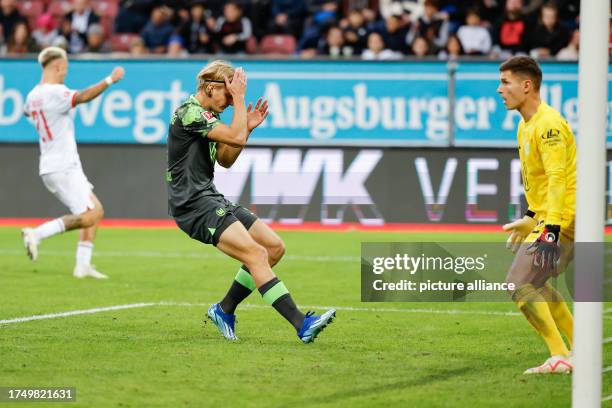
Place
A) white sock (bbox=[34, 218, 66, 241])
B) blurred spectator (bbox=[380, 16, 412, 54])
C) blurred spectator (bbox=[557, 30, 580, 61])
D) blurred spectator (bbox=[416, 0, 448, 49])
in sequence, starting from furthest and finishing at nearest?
blurred spectator (bbox=[380, 16, 412, 54]), blurred spectator (bbox=[416, 0, 448, 49]), blurred spectator (bbox=[557, 30, 580, 61]), white sock (bbox=[34, 218, 66, 241])

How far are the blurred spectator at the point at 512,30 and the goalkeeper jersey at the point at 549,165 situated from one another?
12.4 m

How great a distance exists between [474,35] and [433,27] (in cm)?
76

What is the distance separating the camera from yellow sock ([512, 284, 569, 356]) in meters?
7.48

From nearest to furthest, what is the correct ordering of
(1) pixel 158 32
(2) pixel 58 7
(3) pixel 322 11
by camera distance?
(1) pixel 158 32
(3) pixel 322 11
(2) pixel 58 7

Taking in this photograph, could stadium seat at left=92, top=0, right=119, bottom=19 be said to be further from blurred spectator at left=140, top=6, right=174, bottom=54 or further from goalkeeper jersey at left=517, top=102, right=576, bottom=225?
goalkeeper jersey at left=517, top=102, right=576, bottom=225

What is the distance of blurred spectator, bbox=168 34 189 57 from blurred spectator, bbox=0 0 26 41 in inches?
135

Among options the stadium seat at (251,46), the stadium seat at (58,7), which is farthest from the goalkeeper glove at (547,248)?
the stadium seat at (58,7)

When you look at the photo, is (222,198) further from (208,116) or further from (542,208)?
(542,208)

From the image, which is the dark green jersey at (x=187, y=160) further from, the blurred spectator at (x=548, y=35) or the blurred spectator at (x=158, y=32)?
the blurred spectator at (x=158, y=32)

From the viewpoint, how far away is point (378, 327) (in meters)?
9.61

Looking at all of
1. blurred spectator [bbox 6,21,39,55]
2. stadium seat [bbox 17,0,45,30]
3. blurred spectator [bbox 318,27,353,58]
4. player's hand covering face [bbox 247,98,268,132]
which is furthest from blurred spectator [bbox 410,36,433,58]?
player's hand covering face [bbox 247,98,268,132]

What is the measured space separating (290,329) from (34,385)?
9.34 feet

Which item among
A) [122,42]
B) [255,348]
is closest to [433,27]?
[122,42]

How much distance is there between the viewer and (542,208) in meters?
7.57
